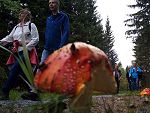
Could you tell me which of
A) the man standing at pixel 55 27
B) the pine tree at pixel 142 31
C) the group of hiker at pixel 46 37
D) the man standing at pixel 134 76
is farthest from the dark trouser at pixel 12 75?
the pine tree at pixel 142 31

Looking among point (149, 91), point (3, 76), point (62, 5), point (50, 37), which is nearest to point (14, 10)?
point (3, 76)

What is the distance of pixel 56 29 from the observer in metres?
6.12

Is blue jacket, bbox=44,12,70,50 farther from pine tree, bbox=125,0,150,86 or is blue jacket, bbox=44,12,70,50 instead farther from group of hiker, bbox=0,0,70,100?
pine tree, bbox=125,0,150,86

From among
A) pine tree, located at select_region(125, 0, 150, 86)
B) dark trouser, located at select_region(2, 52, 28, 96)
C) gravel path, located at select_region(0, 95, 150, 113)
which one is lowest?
gravel path, located at select_region(0, 95, 150, 113)

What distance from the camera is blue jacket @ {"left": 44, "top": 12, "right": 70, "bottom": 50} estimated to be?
596cm

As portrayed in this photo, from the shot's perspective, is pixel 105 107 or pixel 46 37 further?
pixel 46 37

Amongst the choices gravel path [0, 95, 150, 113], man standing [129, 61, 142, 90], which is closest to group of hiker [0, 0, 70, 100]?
gravel path [0, 95, 150, 113]

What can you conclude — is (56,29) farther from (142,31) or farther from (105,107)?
(142,31)

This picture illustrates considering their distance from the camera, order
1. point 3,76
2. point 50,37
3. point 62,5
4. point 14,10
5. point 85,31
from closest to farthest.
Result: point 50,37
point 3,76
point 14,10
point 62,5
point 85,31

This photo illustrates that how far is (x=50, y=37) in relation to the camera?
244 inches

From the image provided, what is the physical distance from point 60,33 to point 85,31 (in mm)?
25044

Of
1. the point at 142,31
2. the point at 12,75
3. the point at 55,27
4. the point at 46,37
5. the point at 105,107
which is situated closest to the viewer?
the point at 105,107

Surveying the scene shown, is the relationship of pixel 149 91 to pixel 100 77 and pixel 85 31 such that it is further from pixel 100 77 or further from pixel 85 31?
pixel 85 31

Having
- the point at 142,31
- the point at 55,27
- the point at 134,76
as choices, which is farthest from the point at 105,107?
the point at 142,31
